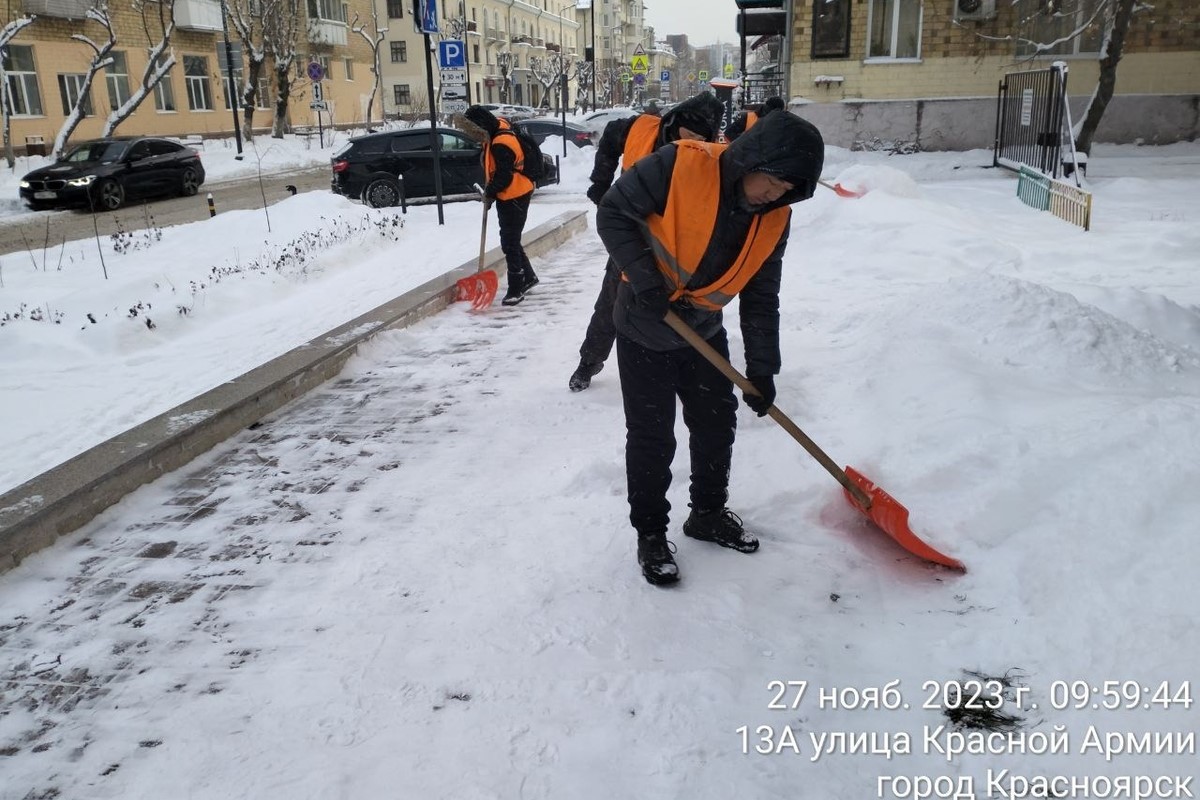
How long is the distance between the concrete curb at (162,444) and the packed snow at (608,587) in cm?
10

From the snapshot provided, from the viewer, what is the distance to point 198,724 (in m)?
2.55

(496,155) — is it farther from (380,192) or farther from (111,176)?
(111,176)

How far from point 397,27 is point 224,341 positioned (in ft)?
183

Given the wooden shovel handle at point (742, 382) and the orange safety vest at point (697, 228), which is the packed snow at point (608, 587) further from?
the orange safety vest at point (697, 228)

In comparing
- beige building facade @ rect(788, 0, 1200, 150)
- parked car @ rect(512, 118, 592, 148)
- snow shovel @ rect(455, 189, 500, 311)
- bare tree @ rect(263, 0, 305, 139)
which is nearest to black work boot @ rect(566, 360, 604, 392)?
snow shovel @ rect(455, 189, 500, 311)

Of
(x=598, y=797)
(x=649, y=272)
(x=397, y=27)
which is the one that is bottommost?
(x=598, y=797)

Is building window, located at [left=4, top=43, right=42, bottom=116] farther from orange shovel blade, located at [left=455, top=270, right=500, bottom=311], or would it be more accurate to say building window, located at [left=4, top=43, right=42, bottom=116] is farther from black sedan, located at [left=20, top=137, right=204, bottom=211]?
orange shovel blade, located at [left=455, top=270, right=500, bottom=311]

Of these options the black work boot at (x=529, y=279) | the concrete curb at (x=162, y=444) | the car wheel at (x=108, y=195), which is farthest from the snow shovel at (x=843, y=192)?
the car wheel at (x=108, y=195)

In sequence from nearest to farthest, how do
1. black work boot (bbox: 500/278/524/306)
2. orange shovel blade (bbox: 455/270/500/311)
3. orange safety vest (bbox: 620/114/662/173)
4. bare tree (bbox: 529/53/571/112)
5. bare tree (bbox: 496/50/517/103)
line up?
Result: orange safety vest (bbox: 620/114/662/173) → orange shovel blade (bbox: 455/270/500/311) → black work boot (bbox: 500/278/524/306) → bare tree (bbox: 529/53/571/112) → bare tree (bbox: 496/50/517/103)

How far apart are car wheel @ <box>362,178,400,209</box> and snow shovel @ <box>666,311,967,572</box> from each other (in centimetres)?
1367

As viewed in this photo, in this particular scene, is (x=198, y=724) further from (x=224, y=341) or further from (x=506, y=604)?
(x=224, y=341)

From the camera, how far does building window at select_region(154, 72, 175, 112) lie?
30.6 meters

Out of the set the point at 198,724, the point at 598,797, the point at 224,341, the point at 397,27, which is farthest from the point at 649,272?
the point at 397,27

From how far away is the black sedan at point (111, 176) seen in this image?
17.0 meters
